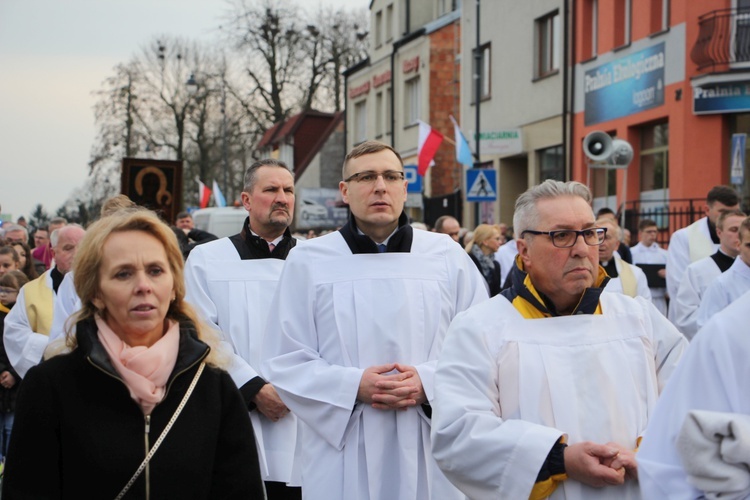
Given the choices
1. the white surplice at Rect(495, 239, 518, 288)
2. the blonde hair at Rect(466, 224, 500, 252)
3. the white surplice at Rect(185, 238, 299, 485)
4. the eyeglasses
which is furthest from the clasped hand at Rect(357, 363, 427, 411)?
the white surplice at Rect(495, 239, 518, 288)

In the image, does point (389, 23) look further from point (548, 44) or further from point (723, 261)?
point (723, 261)

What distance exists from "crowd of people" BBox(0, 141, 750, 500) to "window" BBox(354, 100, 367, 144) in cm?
4198

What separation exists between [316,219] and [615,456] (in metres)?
47.9

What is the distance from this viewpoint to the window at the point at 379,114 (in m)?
44.3

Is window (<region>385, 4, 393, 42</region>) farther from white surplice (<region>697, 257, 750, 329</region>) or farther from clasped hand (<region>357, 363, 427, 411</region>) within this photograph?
clasped hand (<region>357, 363, 427, 411</region>)

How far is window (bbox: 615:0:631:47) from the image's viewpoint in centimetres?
2433

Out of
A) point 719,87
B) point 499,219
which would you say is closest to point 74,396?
point 719,87

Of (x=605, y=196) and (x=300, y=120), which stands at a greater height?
(x=300, y=120)

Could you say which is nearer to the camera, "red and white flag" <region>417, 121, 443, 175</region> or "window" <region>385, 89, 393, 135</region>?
"red and white flag" <region>417, 121, 443, 175</region>

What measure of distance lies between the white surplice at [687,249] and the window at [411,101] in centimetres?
2977

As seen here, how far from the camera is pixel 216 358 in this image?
366 cm

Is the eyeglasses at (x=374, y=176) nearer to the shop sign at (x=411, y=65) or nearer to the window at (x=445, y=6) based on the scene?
the shop sign at (x=411, y=65)

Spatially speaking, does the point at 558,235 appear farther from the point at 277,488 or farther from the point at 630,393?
the point at 277,488

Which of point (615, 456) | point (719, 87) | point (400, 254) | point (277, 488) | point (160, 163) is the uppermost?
point (719, 87)
